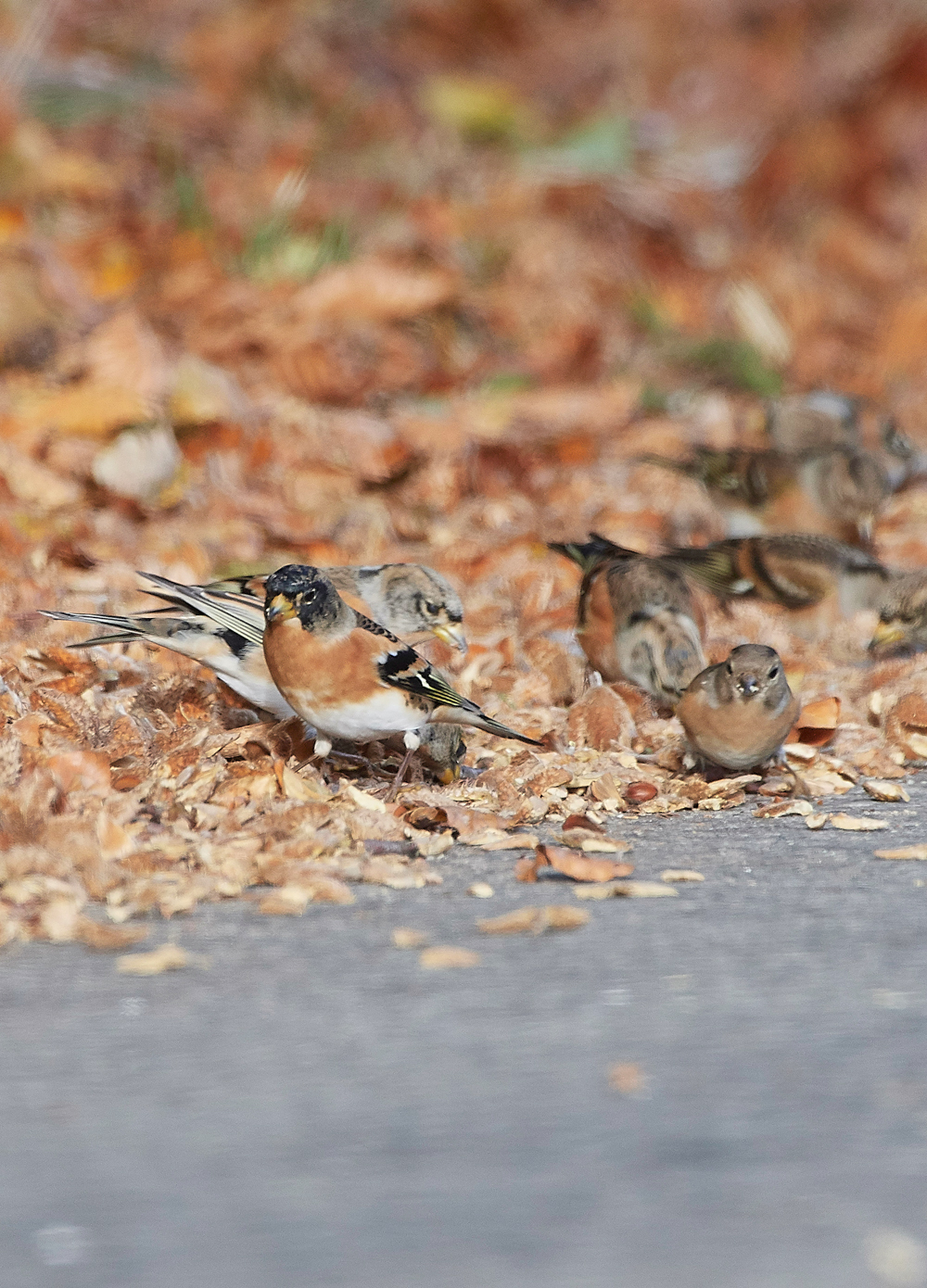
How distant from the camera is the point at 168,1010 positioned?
2.62 m

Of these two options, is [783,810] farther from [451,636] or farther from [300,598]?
[451,636]

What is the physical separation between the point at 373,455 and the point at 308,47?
22.4 ft

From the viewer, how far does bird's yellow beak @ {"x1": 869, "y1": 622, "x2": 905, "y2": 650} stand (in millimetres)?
5930

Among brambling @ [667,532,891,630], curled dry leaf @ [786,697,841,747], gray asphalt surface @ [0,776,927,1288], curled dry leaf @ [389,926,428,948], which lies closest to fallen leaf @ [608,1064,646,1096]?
gray asphalt surface @ [0,776,927,1288]

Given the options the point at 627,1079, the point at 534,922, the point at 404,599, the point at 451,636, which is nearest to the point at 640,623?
the point at 451,636

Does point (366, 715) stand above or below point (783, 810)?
above

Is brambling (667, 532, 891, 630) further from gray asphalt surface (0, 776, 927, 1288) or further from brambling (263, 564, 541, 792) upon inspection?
gray asphalt surface (0, 776, 927, 1288)

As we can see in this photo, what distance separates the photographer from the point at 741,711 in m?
4.21

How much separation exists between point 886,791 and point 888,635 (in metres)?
1.93

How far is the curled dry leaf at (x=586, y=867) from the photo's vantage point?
11.0ft

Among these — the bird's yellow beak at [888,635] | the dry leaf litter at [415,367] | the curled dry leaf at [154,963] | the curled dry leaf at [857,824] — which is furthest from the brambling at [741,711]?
the curled dry leaf at [154,963]

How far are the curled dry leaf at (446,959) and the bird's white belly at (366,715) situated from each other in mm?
1313

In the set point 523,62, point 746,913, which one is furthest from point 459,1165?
point 523,62

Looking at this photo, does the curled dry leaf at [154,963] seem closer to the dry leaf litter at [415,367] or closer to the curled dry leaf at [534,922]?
the dry leaf litter at [415,367]
